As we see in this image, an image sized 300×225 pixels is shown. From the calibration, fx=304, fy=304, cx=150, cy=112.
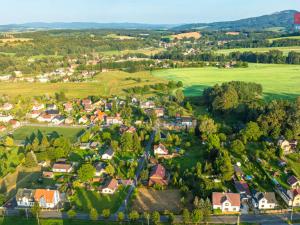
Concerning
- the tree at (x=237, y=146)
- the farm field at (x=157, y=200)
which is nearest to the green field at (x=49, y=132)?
the farm field at (x=157, y=200)

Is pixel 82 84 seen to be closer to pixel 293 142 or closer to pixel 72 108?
pixel 72 108

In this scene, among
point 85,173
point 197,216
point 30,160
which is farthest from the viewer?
point 30,160

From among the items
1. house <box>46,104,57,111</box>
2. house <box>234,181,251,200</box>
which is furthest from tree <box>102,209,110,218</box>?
house <box>46,104,57,111</box>

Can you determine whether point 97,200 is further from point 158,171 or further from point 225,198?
point 225,198

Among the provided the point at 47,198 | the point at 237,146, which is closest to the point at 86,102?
the point at 237,146

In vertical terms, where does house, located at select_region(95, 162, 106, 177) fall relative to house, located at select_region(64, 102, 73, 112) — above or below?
below

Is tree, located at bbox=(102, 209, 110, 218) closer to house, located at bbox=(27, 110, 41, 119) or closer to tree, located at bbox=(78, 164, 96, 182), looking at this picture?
tree, located at bbox=(78, 164, 96, 182)
